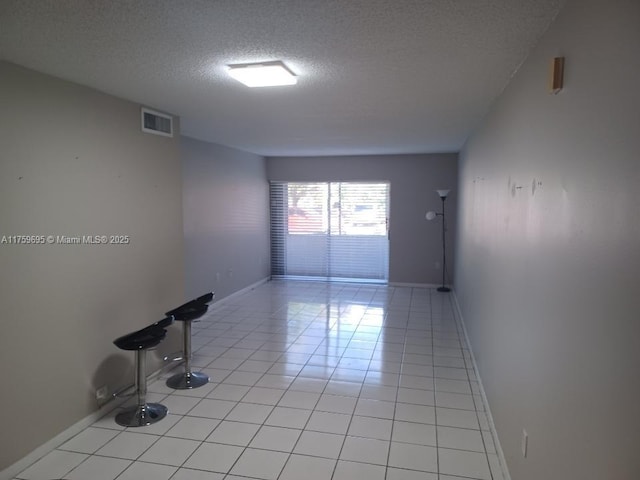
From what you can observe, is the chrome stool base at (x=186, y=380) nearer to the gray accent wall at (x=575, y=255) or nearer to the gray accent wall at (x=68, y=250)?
the gray accent wall at (x=68, y=250)

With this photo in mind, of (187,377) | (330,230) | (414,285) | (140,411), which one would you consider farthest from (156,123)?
(414,285)

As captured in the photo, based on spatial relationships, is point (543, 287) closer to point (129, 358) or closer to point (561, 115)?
point (561, 115)

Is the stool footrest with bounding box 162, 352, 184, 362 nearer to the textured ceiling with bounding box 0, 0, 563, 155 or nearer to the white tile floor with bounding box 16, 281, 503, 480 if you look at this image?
the white tile floor with bounding box 16, 281, 503, 480

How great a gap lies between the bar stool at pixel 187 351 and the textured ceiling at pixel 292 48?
175cm

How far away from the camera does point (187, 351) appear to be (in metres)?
3.77

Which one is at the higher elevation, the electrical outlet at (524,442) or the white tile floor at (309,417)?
the electrical outlet at (524,442)

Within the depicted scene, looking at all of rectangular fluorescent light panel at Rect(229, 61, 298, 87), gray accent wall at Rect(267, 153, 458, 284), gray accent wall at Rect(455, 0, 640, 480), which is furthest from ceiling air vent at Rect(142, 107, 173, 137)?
gray accent wall at Rect(267, 153, 458, 284)

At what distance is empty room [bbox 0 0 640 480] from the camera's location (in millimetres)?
1332

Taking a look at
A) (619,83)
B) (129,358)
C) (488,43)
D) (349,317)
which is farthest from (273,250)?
(619,83)

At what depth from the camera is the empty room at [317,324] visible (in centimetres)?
133

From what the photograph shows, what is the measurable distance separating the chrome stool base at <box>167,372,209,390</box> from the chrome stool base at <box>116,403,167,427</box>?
377mm

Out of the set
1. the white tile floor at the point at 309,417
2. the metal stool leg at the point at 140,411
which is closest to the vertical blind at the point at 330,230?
the white tile floor at the point at 309,417

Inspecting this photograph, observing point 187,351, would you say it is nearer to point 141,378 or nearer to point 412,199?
point 141,378

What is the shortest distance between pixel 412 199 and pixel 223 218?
11.1 feet
